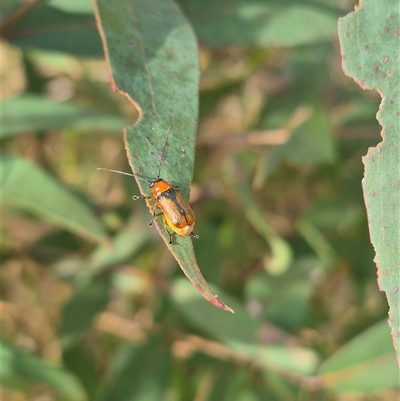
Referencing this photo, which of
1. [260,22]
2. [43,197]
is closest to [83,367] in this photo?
[43,197]

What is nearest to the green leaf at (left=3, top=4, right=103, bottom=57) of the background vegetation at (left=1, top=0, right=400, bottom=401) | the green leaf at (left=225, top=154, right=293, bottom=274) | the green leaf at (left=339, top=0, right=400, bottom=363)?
the background vegetation at (left=1, top=0, right=400, bottom=401)

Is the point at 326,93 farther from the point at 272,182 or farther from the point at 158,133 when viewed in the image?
the point at 158,133

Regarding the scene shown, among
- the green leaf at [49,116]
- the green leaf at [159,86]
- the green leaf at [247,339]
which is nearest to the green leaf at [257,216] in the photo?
the green leaf at [247,339]

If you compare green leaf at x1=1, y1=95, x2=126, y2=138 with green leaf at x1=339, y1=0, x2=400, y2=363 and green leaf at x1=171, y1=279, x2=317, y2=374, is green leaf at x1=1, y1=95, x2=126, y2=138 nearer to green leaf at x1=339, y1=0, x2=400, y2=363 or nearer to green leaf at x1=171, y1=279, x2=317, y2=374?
green leaf at x1=171, y1=279, x2=317, y2=374

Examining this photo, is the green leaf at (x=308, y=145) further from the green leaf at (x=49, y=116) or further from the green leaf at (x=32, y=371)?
the green leaf at (x=32, y=371)

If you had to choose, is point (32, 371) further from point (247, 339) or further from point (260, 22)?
point (260, 22)

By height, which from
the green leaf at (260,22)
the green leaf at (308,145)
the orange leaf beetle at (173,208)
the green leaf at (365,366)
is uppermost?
the green leaf at (260,22)
